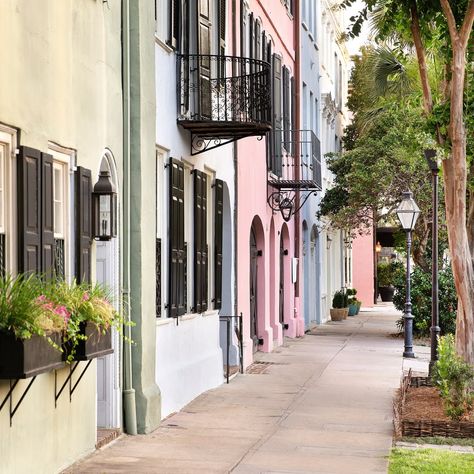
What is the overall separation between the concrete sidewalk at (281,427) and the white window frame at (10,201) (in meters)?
2.24

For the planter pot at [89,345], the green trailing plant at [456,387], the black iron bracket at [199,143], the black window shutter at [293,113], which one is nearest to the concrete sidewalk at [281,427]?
the green trailing plant at [456,387]

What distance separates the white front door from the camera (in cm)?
1240

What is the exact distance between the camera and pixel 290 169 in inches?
1081

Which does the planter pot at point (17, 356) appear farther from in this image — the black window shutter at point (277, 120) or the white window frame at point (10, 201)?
the black window shutter at point (277, 120)

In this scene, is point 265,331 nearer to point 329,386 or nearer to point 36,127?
point 329,386

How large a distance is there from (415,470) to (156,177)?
5161mm

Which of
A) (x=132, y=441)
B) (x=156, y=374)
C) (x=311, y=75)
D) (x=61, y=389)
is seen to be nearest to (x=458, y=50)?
(x=156, y=374)

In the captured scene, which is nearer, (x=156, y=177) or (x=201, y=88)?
(x=156, y=177)

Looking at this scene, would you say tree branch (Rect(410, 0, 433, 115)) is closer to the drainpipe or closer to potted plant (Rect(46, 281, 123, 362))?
the drainpipe

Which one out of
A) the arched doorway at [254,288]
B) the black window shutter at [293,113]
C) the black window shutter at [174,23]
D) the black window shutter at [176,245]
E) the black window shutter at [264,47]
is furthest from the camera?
the black window shutter at [293,113]

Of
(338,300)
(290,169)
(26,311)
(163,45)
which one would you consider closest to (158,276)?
(163,45)

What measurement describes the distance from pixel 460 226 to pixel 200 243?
359 cm

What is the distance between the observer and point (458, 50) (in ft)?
50.5

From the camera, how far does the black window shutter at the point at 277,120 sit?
24.5m
